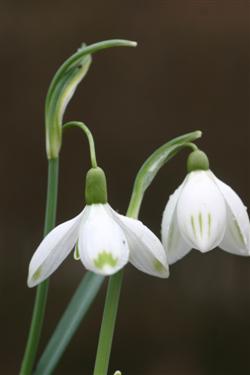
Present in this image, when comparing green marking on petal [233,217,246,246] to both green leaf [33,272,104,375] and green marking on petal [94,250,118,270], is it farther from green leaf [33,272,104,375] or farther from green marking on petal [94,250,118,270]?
green leaf [33,272,104,375]

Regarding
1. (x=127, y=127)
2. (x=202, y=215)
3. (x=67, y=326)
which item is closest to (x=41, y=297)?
(x=67, y=326)

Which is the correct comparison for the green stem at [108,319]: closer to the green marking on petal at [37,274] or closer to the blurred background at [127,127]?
the green marking on petal at [37,274]

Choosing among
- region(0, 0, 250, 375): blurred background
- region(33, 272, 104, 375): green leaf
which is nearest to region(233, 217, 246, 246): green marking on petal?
region(33, 272, 104, 375): green leaf

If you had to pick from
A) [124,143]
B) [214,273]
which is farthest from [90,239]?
[214,273]

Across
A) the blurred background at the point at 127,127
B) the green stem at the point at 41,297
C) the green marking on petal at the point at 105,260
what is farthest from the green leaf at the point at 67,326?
the blurred background at the point at 127,127

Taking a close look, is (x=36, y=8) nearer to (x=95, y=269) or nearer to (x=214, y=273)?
(x=214, y=273)

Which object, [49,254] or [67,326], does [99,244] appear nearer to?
[49,254]
